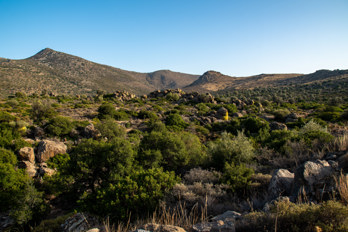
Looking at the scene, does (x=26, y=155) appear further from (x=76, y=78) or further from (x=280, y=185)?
(x=76, y=78)

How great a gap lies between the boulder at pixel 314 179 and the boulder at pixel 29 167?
399 inches

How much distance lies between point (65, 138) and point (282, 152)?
45.4 ft

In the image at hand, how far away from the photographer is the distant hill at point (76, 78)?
53.1 meters

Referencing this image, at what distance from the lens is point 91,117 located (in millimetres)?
20062

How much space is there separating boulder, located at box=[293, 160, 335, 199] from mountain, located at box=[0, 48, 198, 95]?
59.4m

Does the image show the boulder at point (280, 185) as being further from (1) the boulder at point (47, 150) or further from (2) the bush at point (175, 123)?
(2) the bush at point (175, 123)

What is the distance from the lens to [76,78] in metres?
71.9

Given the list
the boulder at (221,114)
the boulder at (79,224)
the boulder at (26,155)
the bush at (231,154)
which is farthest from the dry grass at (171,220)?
the boulder at (221,114)

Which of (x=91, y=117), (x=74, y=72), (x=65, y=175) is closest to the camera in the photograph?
(x=65, y=175)

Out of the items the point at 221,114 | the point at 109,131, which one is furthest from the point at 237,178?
the point at 221,114

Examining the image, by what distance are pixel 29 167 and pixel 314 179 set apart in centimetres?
1098

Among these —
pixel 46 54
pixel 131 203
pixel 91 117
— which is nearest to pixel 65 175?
pixel 131 203

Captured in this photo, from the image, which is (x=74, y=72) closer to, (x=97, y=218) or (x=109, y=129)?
(x=109, y=129)

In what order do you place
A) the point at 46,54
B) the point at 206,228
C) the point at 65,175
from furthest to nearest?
the point at 46,54 < the point at 65,175 < the point at 206,228
